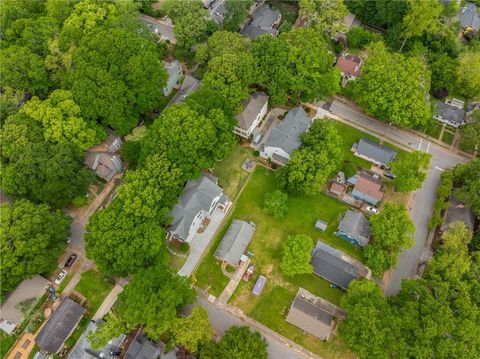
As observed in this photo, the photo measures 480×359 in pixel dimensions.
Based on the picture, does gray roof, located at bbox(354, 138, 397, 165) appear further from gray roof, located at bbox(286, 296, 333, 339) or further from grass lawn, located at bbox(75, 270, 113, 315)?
grass lawn, located at bbox(75, 270, 113, 315)

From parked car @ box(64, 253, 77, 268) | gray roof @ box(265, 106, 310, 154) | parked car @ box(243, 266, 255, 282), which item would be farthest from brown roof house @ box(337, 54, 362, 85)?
parked car @ box(64, 253, 77, 268)

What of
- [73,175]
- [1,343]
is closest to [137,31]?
[73,175]

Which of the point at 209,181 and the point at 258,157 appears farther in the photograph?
the point at 258,157

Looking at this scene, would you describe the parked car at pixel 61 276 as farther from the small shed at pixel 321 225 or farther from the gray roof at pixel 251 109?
the small shed at pixel 321 225

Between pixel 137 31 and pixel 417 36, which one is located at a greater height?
pixel 417 36

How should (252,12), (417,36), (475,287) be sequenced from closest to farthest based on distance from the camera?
(475,287) < (417,36) < (252,12)

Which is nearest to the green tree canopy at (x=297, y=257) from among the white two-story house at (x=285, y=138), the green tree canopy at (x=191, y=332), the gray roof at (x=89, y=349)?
the green tree canopy at (x=191, y=332)

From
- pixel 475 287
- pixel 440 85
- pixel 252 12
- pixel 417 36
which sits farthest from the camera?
pixel 252 12

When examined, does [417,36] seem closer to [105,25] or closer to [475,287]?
[475,287]
